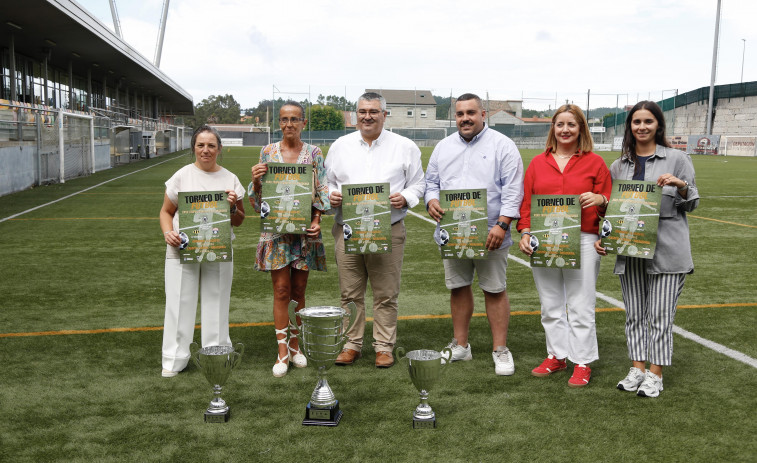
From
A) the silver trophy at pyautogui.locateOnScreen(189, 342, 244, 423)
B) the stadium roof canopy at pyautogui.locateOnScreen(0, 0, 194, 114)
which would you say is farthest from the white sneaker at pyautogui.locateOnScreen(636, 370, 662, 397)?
the stadium roof canopy at pyautogui.locateOnScreen(0, 0, 194, 114)

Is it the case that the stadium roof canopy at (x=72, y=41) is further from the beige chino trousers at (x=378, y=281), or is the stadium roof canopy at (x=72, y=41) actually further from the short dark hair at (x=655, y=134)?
the short dark hair at (x=655, y=134)

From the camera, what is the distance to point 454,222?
13.4ft

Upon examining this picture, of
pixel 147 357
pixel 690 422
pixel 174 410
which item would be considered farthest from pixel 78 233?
pixel 690 422

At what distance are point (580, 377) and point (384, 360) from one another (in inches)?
47.2

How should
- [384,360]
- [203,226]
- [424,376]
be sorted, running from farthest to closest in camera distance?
[384,360] < [203,226] < [424,376]

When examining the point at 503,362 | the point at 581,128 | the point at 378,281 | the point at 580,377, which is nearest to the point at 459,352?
the point at 503,362

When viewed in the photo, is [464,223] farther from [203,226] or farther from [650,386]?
[203,226]

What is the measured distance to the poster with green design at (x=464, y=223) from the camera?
405 centimetres

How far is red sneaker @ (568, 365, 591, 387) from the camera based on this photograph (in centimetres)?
399

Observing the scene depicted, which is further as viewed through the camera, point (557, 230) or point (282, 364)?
point (282, 364)

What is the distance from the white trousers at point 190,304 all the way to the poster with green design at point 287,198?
0.49 metres

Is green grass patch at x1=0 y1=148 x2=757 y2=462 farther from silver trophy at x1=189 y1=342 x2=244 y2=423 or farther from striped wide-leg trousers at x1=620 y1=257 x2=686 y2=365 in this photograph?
striped wide-leg trousers at x1=620 y1=257 x2=686 y2=365

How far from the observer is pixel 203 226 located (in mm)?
3908

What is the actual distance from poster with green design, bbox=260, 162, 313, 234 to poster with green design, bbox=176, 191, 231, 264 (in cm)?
24
